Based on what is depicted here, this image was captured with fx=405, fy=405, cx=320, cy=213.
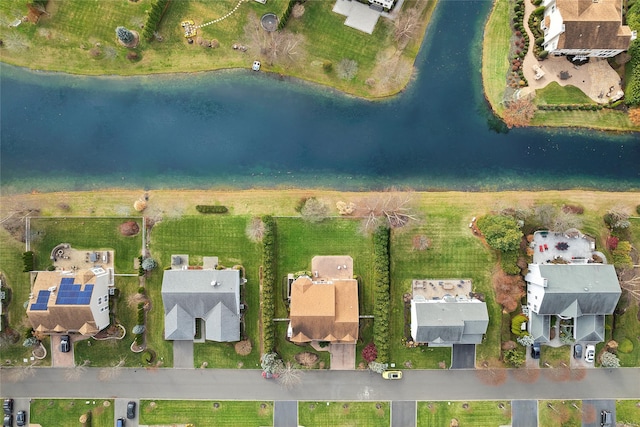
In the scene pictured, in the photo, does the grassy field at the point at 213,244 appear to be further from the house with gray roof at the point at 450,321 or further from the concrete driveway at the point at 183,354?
the house with gray roof at the point at 450,321

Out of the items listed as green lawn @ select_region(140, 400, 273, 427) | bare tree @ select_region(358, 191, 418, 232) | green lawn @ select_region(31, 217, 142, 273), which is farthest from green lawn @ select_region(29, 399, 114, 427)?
bare tree @ select_region(358, 191, 418, 232)

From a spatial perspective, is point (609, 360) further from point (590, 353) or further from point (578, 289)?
point (578, 289)

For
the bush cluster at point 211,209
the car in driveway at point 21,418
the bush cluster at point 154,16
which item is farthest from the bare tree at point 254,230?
the car in driveway at point 21,418

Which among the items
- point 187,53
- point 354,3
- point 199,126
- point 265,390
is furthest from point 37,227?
point 354,3

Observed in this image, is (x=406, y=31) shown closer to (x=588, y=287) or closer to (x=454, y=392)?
(x=588, y=287)

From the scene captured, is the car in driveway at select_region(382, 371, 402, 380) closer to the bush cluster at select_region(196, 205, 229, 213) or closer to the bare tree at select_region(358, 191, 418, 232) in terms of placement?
the bare tree at select_region(358, 191, 418, 232)

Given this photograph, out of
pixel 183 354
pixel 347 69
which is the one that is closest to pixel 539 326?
pixel 347 69
